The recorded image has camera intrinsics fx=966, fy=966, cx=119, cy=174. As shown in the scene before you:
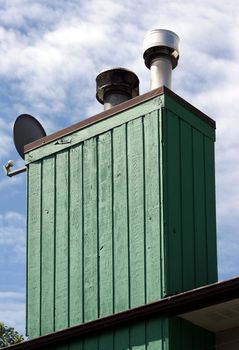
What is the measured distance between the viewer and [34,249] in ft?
34.0

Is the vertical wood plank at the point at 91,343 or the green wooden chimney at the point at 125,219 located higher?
the green wooden chimney at the point at 125,219

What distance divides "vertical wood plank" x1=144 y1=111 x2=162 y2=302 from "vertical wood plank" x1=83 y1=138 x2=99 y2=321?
66 cm

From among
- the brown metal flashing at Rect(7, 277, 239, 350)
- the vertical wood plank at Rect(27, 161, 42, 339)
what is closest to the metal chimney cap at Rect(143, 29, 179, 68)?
the vertical wood plank at Rect(27, 161, 42, 339)

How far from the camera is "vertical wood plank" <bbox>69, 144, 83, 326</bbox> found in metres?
9.68

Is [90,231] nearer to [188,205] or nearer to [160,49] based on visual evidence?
[188,205]

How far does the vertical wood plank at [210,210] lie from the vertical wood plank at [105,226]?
105cm

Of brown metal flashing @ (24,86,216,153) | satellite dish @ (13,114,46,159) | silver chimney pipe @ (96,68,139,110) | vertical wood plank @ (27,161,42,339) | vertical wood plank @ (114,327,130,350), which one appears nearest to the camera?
vertical wood plank @ (114,327,130,350)

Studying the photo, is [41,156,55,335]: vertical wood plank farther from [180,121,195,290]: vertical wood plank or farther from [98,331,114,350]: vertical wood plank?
[180,121,195,290]: vertical wood plank

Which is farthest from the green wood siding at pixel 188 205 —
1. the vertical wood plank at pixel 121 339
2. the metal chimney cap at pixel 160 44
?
the metal chimney cap at pixel 160 44

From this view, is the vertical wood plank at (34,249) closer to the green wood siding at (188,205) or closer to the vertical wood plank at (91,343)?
the vertical wood plank at (91,343)

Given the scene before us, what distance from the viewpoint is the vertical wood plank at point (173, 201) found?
30.0ft

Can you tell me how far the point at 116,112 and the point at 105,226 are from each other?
4.02 ft

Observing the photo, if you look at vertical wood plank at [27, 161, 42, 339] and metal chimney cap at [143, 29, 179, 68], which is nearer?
vertical wood plank at [27, 161, 42, 339]

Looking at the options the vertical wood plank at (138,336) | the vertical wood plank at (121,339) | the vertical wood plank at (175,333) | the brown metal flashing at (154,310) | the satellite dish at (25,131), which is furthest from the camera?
the satellite dish at (25,131)
